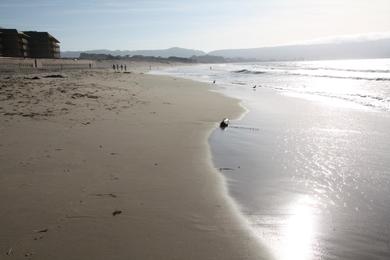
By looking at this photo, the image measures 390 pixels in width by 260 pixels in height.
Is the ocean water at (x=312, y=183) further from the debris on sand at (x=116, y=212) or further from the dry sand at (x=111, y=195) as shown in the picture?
the debris on sand at (x=116, y=212)

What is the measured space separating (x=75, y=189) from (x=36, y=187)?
22.5 inches

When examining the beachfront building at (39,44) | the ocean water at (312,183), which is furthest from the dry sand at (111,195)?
the beachfront building at (39,44)

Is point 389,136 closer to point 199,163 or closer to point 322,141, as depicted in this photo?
point 322,141

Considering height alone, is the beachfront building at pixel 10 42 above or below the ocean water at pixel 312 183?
above

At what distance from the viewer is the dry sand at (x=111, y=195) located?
3967 mm

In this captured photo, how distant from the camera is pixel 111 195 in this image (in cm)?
530

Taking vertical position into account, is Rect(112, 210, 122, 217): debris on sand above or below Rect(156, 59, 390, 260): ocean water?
above

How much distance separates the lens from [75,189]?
543 centimetres

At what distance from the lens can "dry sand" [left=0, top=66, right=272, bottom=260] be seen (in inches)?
156

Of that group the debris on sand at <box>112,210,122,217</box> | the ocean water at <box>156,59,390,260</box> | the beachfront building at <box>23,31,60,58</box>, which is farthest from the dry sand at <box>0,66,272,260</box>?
the beachfront building at <box>23,31,60,58</box>

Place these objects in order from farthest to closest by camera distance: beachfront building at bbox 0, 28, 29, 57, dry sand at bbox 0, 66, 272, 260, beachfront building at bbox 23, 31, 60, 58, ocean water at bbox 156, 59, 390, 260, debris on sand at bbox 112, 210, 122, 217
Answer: beachfront building at bbox 23, 31, 60, 58 → beachfront building at bbox 0, 28, 29, 57 → debris on sand at bbox 112, 210, 122, 217 → ocean water at bbox 156, 59, 390, 260 → dry sand at bbox 0, 66, 272, 260

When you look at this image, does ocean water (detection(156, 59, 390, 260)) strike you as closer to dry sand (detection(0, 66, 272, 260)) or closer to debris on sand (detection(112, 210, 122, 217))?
dry sand (detection(0, 66, 272, 260))

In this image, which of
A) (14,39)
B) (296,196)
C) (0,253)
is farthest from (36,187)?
(14,39)

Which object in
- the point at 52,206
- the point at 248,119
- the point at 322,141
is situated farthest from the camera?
the point at 248,119
